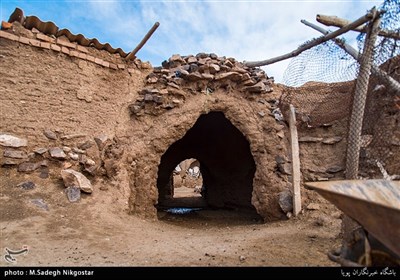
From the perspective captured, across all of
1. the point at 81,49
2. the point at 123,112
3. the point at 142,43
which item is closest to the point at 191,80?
the point at 142,43

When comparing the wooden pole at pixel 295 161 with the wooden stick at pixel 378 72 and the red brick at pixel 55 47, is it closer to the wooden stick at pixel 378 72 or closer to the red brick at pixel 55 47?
the wooden stick at pixel 378 72

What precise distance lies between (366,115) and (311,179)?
190cm

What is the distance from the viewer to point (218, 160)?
9836 millimetres

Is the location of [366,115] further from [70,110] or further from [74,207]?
[70,110]

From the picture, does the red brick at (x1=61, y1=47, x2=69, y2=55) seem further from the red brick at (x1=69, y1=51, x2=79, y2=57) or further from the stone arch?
the stone arch

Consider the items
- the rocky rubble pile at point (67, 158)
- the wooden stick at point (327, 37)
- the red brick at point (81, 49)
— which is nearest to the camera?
the wooden stick at point (327, 37)

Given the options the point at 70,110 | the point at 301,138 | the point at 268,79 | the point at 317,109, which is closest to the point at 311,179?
the point at 301,138

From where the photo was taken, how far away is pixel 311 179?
5.68 meters

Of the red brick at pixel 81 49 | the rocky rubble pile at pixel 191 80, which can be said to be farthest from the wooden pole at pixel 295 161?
the red brick at pixel 81 49

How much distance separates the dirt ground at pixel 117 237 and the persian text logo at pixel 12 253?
4 cm

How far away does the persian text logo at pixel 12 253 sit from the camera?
2768 mm

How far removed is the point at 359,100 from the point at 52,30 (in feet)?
17.2

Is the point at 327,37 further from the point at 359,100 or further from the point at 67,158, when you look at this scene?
the point at 67,158
